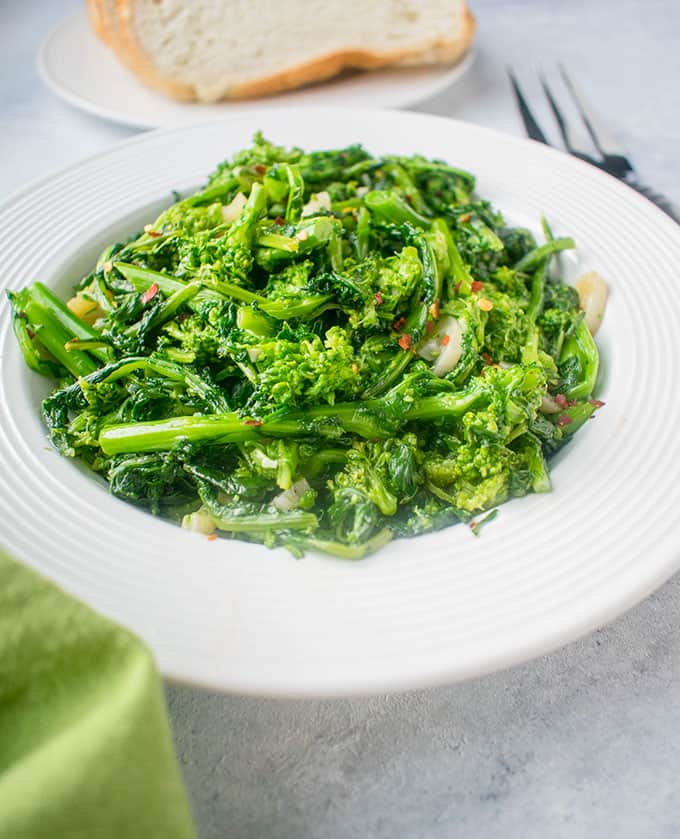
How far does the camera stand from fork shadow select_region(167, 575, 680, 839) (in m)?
2.21

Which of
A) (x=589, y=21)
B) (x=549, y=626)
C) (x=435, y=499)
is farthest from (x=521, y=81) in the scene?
(x=549, y=626)

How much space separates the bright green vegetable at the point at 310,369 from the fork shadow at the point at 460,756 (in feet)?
1.73

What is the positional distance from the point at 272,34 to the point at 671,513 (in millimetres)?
4465

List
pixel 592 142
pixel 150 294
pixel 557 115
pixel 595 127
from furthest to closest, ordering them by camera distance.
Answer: pixel 557 115 → pixel 595 127 → pixel 592 142 → pixel 150 294

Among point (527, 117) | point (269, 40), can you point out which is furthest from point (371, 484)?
point (269, 40)

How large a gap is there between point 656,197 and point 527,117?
4.26ft

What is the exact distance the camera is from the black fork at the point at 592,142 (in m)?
4.68

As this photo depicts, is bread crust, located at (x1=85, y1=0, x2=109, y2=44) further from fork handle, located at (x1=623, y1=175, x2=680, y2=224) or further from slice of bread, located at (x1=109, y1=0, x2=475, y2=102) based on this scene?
fork handle, located at (x1=623, y1=175, x2=680, y2=224)

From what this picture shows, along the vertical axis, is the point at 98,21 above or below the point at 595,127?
above

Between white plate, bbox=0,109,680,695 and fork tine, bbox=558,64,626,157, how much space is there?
1.70m

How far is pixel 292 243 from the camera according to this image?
3.11 metres

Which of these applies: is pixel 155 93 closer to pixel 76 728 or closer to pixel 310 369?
pixel 310 369

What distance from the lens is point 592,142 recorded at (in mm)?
4938

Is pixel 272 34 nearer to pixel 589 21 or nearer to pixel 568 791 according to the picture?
pixel 589 21
